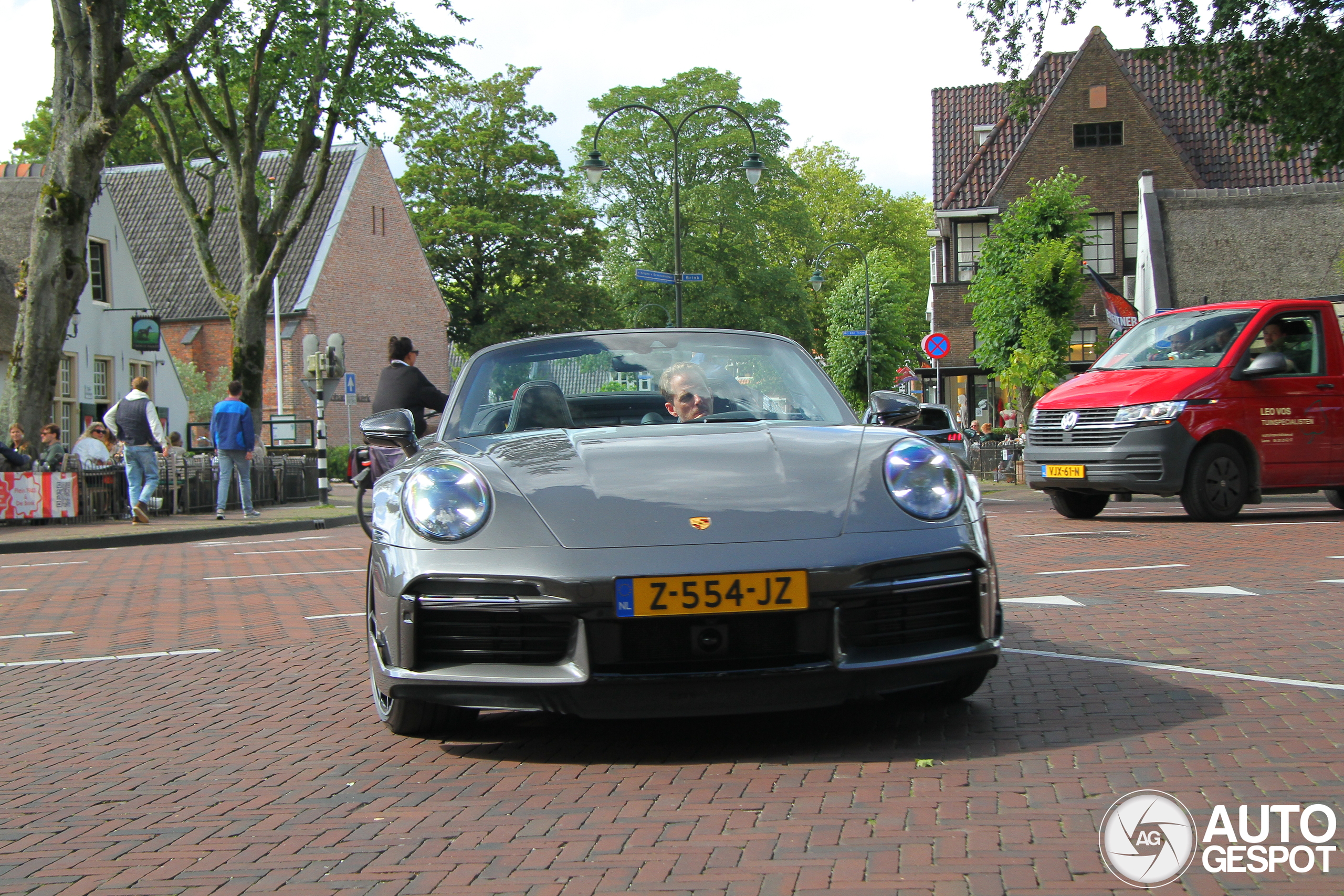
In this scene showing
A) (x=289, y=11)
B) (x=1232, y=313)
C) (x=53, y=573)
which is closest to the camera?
(x=53, y=573)

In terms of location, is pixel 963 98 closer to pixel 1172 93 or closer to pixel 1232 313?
pixel 1172 93

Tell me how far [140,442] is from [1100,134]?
34.9 meters

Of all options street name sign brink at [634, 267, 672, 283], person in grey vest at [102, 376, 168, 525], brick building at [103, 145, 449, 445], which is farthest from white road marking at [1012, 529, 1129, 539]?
brick building at [103, 145, 449, 445]

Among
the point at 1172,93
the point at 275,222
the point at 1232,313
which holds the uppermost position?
the point at 1172,93

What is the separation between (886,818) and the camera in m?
3.36

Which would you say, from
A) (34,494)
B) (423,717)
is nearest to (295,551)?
(34,494)

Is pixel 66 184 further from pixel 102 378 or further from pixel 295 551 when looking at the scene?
pixel 102 378

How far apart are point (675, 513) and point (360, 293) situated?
4598 cm

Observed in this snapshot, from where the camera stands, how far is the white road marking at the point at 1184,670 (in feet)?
16.3

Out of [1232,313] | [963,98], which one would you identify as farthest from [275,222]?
[963,98]

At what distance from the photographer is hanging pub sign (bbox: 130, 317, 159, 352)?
32375 mm

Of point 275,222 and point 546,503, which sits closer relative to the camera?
point 546,503

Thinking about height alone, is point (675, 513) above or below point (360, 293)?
below

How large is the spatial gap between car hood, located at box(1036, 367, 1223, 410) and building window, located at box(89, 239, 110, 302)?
26206mm
